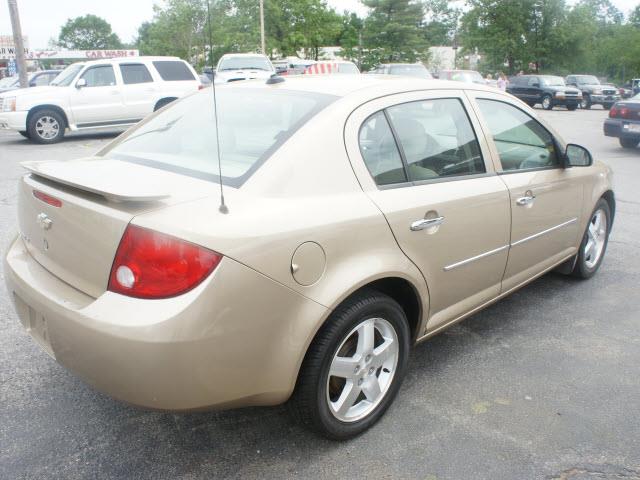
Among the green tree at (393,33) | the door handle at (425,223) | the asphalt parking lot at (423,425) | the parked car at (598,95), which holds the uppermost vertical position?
the green tree at (393,33)

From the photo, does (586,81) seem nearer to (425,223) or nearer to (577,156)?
(577,156)

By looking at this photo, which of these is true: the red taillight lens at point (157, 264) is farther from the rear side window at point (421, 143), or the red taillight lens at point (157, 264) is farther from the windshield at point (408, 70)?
the windshield at point (408, 70)

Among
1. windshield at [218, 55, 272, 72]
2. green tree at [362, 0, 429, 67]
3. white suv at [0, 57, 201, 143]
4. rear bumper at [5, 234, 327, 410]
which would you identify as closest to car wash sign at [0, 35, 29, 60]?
green tree at [362, 0, 429, 67]

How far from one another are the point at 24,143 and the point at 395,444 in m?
12.9

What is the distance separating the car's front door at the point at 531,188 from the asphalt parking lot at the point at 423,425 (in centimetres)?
51

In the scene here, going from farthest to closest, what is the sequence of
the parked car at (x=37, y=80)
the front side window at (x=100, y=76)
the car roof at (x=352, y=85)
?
1. the parked car at (x=37, y=80)
2. the front side window at (x=100, y=76)
3. the car roof at (x=352, y=85)

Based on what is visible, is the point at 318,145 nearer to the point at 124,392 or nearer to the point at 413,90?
the point at 413,90

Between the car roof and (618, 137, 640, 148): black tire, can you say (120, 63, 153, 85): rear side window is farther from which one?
the car roof

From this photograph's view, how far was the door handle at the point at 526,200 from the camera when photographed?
131 inches

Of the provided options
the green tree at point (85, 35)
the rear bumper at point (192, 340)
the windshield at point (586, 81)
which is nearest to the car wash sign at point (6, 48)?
the windshield at point (586, 81)

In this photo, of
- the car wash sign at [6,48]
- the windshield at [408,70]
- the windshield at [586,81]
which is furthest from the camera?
the car wash sign at [6,48]

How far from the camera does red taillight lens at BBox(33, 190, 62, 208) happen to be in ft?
7.73

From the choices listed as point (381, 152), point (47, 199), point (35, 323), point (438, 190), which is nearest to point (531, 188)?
point (438, 190)

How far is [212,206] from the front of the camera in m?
2.14
